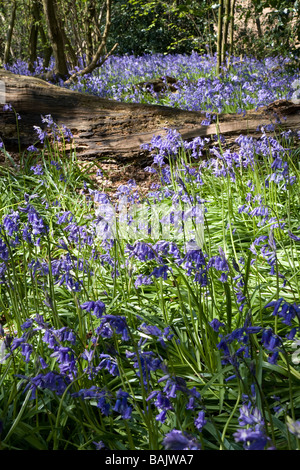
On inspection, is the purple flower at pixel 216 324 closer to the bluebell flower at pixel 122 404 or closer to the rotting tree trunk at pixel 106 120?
the bluebell flower at pixel 122 404

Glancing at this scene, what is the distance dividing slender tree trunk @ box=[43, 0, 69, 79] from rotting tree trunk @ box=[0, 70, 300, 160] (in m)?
2.70

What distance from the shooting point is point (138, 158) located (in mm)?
4973

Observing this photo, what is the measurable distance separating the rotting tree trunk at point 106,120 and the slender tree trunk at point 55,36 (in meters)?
2.70

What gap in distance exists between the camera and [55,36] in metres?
8.09

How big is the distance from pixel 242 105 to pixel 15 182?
320 centimetres

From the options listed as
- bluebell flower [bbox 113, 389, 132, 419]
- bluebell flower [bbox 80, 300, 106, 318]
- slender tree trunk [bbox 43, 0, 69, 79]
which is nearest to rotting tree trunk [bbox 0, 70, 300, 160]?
slender tree trunk [bbox 43, 0, 69, 79]

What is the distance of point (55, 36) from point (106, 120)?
385cm

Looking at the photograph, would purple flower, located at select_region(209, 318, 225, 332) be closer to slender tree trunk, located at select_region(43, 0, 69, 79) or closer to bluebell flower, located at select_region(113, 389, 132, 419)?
bluebell flower, located at select_region(113, 389, 132, 419)

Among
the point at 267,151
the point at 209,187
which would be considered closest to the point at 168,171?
the point at 209,187

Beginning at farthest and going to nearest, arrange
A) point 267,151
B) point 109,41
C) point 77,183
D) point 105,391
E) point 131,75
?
point 109,41 < point 131,75 < point 77,183 < point 267,151 < point 105,391

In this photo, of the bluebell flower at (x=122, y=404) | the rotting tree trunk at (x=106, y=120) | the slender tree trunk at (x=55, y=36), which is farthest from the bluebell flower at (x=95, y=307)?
the slender tree trunk at (x=55, y=36)

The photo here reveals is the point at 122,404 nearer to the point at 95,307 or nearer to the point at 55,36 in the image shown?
the point at 95,307

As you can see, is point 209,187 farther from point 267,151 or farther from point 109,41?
point 109,41

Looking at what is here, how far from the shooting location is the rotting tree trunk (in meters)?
4.82
